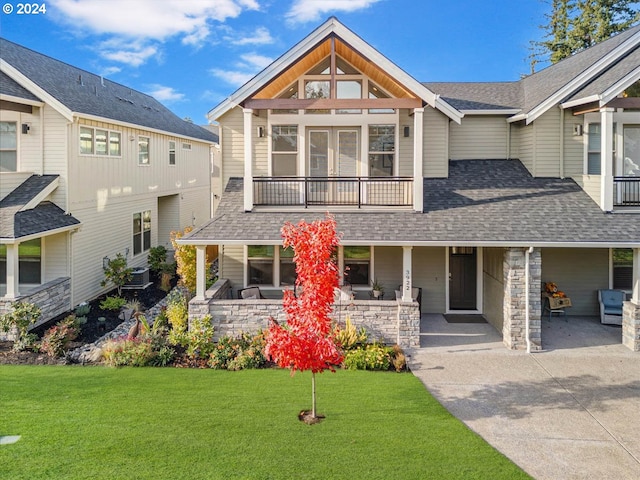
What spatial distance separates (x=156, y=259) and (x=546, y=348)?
593 inches

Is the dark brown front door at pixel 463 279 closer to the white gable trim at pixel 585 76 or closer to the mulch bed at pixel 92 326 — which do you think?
the white gable trim at pixel 585 76

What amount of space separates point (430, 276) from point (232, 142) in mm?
7293

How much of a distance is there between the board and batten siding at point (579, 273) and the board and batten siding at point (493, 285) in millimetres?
1744

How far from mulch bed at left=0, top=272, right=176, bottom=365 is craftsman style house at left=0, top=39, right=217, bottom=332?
67 cm

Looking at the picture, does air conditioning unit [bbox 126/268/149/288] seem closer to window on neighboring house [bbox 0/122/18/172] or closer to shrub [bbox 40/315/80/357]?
window on neighboring house [bbox 0/122/18/172]

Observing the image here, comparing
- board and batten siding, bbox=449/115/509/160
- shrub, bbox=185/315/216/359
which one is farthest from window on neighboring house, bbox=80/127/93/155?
board and batten siding, bbox=449/115/509/160

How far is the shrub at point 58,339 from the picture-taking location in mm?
10962

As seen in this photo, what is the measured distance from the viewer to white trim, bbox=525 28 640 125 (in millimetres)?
13711

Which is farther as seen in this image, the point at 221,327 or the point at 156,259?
the point at 156,259

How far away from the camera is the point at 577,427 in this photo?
25.5 ft

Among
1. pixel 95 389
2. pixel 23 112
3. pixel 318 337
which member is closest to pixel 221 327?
pixel 95 389

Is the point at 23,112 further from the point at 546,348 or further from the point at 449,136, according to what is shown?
the point at 546,348

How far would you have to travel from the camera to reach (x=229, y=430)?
23.7 feet

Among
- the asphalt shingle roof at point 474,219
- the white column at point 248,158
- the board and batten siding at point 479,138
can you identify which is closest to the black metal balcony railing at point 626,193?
the asphalt shingle roof at point 474,219
